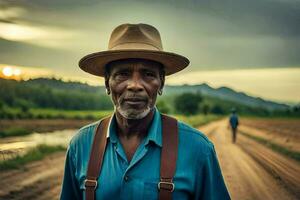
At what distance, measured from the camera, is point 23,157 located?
11.1m

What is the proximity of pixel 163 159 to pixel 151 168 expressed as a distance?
0.17 feet

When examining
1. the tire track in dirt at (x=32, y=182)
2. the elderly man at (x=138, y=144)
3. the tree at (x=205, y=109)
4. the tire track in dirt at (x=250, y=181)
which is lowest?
the tire track in dirt at (x=32, y=182)

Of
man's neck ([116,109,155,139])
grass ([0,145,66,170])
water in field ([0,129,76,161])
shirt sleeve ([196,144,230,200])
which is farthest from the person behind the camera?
water in field ([0,129,76,161])

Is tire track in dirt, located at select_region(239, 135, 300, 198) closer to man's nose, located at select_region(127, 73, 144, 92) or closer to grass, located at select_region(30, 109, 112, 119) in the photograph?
man's nose, located at select_region(127, 73, 144, 92)

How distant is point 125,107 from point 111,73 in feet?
0.52

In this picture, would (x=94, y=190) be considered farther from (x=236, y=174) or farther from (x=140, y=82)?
(x=236, y=174)

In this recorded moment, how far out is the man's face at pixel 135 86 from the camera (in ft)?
6.62

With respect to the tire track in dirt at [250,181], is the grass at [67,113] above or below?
above

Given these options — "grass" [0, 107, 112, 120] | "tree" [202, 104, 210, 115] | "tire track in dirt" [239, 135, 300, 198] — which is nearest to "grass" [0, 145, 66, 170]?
"tire track in dirt" [239, 135, 300, 198]

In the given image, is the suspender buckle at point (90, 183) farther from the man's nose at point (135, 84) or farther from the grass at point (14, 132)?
the grass at point (14, 132)

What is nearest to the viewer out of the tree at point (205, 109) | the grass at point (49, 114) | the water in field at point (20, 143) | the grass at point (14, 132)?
the water in field at point (20, 143)

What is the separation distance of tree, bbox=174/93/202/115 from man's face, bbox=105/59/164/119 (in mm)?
64484

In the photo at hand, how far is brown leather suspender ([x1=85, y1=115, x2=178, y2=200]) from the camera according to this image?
1854mm

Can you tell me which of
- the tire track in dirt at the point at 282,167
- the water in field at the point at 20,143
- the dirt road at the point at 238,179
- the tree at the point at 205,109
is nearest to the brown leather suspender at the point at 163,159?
the dirt road at the point at 238,179
